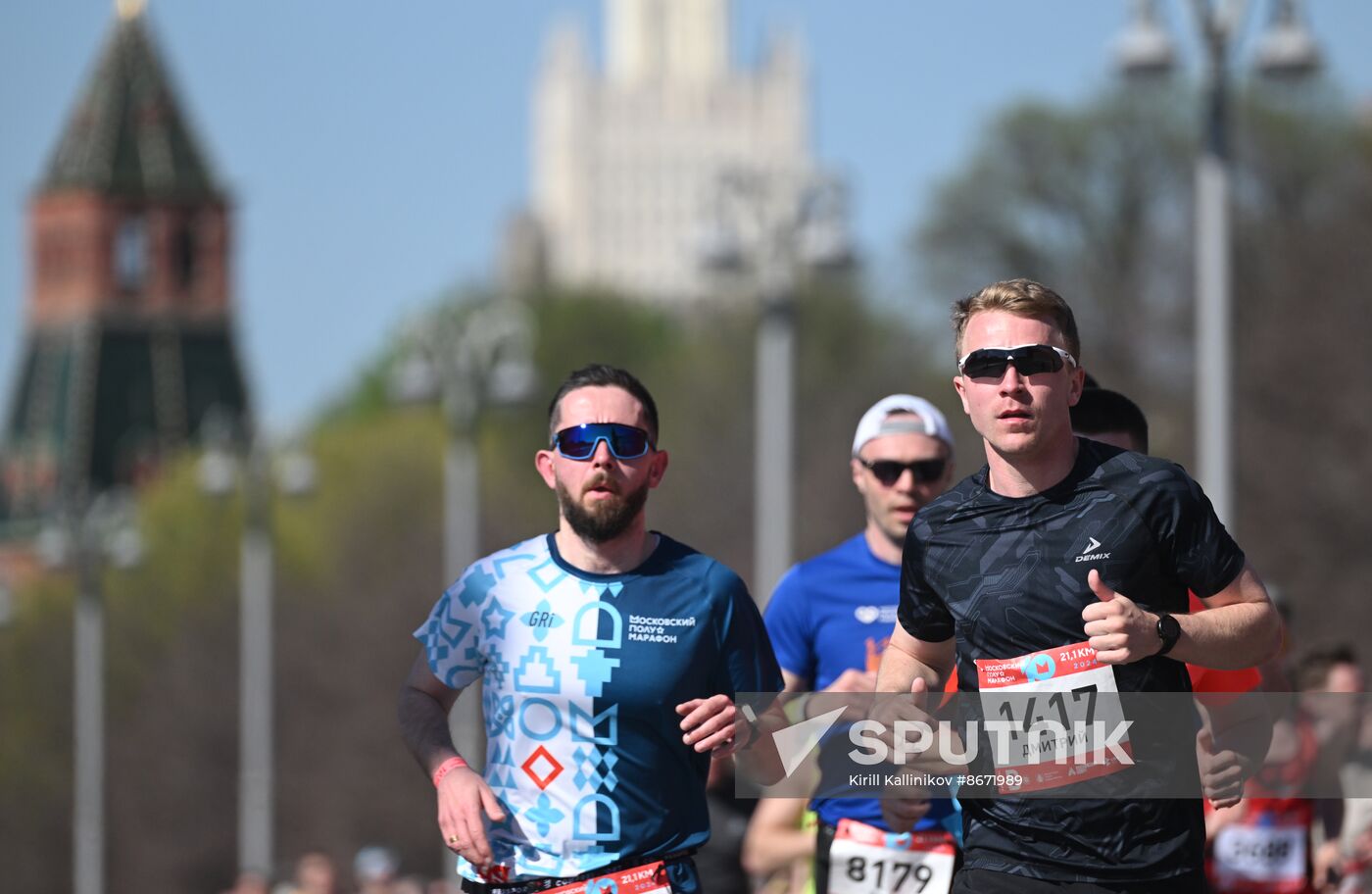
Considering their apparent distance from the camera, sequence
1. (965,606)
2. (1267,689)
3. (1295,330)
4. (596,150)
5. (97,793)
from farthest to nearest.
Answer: (596,150) → (97,793) → (1295,330) → (1267,689) → (965,606)

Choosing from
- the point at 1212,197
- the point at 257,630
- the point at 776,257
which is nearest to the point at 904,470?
the point at 1212,197

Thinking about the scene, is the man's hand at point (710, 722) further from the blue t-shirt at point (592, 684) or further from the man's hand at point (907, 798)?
the man's hand at point (907, 798)

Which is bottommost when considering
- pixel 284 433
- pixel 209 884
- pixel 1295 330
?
pixel 209 884

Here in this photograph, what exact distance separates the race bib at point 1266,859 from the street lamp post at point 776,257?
1214 centimetres

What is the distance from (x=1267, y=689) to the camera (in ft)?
22.8

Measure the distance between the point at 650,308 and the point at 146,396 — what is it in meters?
18.9

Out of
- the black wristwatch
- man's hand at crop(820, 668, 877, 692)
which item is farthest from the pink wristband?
the black wristwatch

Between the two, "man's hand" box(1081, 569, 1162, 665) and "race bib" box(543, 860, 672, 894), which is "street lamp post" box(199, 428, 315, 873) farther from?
"man's hand" box(1081, 569, 1162, 665)

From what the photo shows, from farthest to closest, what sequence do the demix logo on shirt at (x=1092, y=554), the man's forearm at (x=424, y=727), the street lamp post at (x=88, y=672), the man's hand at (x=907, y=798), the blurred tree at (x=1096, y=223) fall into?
the blurred tree at (x=1096, y=223)
the street lamp post at (x=88, y=672)
the man's forearm at (x=424, y=727)
the man's hand at (x=907, y=798)
the demix logo on shirt at (x=1092, y=554)

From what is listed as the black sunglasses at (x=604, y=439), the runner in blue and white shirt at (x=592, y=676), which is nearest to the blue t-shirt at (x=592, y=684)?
the runner in blue and white shirt at (x=592, y=676)

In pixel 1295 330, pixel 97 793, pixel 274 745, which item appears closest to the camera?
pixel 1295 330

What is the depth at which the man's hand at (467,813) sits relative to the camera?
6848 millimetres

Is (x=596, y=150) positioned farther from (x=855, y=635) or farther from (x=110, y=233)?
(x=855, y=635)

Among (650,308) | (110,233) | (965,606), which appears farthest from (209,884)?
(110,233)
